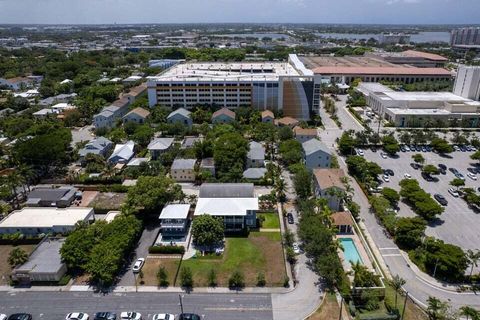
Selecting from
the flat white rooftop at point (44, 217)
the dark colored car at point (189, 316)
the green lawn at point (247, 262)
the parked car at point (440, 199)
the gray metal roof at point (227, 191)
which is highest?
the gray metal roof at point (227, 191)

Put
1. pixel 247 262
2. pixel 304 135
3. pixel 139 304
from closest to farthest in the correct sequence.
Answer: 1. pixel 139 304
2. pixel 247 262
3. pixel 304 135

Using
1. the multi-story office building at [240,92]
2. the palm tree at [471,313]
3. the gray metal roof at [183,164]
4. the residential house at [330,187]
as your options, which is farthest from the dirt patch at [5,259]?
the multi-story office building at [240,92]

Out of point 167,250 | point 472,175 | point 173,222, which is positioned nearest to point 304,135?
point 472,175

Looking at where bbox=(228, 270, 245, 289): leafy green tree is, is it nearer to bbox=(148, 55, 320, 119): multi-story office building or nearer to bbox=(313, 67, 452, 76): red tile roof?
bbox=(148, 55, 320, 119): multi-story office building

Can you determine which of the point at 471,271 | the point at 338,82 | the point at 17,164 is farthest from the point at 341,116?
the point at 17,164

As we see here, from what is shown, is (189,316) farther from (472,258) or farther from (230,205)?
(472,258)

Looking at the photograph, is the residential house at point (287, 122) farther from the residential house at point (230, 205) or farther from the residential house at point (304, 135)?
the residential house at point (230, 205)

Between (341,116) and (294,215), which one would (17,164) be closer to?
(294,215)
